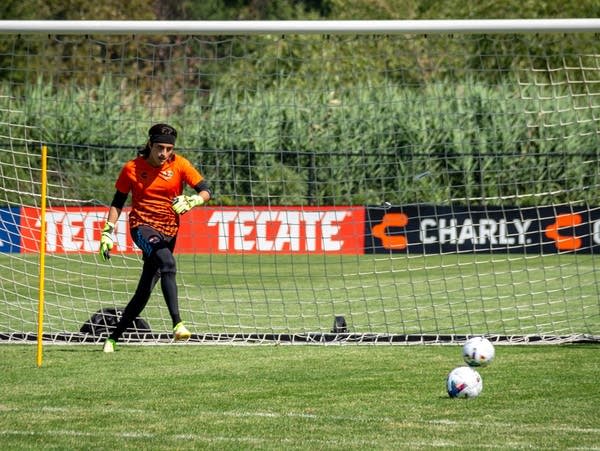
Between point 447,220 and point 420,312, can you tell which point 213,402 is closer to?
point 420,312

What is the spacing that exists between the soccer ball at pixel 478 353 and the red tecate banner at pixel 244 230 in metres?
9.14

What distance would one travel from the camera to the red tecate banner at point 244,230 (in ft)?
62.0

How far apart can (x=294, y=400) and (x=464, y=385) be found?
1185 mm

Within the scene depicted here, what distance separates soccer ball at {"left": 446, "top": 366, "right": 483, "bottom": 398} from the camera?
792 cm

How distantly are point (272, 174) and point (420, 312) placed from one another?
741 cm

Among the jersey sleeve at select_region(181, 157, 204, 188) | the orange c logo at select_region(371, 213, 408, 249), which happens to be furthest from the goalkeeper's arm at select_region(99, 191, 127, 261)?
the orange c logo at select_region(371, 213, 408, 249)

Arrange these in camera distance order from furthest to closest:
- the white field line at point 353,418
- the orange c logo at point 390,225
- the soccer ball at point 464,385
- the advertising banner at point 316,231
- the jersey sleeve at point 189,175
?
the orange c logo at point 390,225, the advertising banner at point 316,231, the jersey sleeve at point 189,175, the soccer ball at point 464,385, the white field line at point 353,418

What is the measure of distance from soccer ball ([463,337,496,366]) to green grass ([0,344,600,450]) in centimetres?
9

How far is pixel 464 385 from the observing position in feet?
26.0

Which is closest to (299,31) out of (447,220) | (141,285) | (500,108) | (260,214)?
(141,285)

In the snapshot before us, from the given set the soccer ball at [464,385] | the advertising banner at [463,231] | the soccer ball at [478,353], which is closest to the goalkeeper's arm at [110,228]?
the soccer ball at [478,353]

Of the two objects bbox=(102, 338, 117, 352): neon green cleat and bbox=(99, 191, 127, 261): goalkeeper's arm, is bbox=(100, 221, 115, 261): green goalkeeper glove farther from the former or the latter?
bbox=(102, 338, 117, 352): neon green cleat

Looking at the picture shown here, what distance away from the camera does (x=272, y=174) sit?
69.3 feet

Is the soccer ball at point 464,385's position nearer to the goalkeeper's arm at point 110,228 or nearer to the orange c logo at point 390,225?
the goalkeeper's arm at point 110,228
